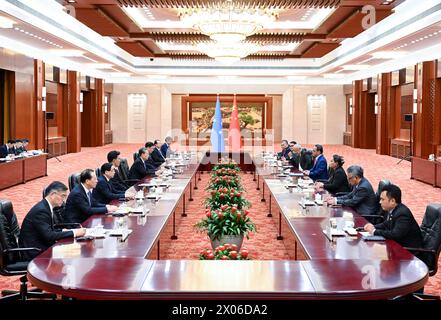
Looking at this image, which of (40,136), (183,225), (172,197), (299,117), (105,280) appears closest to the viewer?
(105,280)

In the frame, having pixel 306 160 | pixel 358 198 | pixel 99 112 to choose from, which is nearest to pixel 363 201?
pixel 358 198

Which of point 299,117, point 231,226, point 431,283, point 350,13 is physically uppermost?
point 350,13

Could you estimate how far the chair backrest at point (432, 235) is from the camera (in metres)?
4.43

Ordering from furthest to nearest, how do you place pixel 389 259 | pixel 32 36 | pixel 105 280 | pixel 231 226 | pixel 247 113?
1. pixel 247 113
2. pixel 32 36
3. pixel 231 226
4. pixel 389 259
5. pixel 105 280

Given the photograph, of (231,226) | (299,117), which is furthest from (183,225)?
(299,117)

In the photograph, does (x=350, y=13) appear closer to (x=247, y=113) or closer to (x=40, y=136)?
(x=40, y=136)

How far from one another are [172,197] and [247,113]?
22235 millimetres

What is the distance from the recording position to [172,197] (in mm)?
7066

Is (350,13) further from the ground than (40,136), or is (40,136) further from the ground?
(350,13)

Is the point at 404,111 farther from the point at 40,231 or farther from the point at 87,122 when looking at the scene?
the point at 40,231

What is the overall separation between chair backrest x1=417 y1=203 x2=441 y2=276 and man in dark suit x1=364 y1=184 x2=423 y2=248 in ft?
0.28

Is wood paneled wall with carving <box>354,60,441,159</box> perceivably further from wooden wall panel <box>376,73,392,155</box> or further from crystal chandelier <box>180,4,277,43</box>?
crystal chandelier <box>180,4,277,43</box>

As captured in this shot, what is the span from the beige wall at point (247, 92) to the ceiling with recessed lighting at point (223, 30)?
4292 mm

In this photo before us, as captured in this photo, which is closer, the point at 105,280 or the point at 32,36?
the point at 105,280
